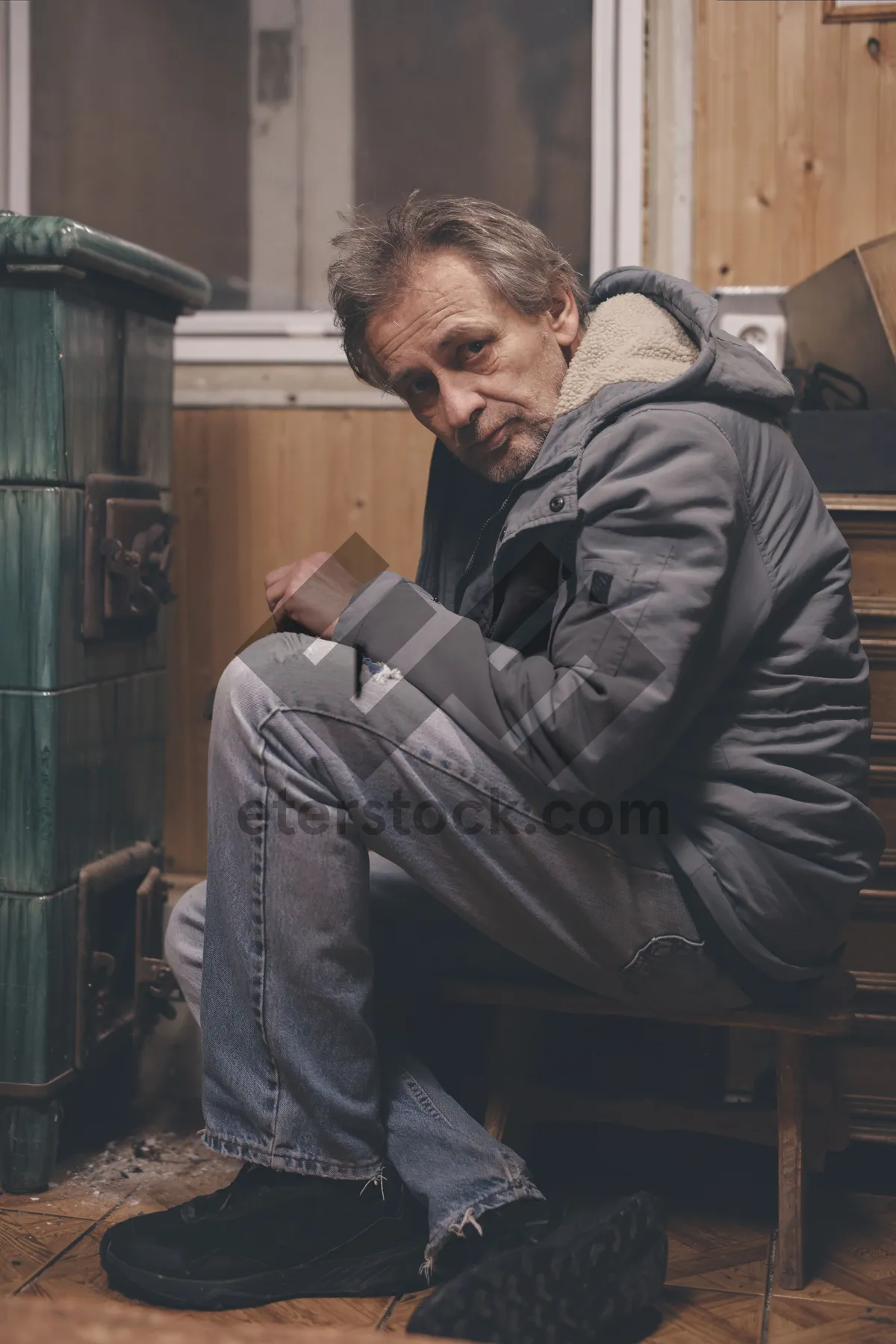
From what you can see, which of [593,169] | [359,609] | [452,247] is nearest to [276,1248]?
[359,609]

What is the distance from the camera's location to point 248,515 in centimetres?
238

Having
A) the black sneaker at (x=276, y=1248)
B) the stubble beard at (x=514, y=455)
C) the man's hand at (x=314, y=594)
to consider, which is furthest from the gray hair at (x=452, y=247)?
the black sneaker at (x=276, y=1248)

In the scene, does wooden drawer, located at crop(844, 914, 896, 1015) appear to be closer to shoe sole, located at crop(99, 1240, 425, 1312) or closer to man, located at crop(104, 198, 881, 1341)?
man, located at crop(104, 198, 881, 1341)

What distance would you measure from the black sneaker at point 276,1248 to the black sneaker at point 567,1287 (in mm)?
129

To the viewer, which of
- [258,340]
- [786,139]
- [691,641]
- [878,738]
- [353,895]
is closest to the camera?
[691,641]

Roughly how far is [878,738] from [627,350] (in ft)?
1.97

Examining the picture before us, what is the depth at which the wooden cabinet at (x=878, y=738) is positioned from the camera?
5.38ft

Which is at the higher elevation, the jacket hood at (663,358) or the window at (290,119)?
the window at (290,119)

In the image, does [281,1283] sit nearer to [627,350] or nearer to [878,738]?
[878,738]

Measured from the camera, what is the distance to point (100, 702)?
1776 millimetres

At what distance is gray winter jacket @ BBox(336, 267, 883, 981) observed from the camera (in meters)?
1.25

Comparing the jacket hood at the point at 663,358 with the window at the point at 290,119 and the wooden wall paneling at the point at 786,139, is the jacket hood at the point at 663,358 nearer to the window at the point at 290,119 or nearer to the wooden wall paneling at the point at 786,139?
the wooden wall paneling at the point at 786,139

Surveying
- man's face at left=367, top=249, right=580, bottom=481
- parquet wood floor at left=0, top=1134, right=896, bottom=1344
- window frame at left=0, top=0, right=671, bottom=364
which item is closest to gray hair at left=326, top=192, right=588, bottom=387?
man's face at left=367, top=249, right=580, bottom=481

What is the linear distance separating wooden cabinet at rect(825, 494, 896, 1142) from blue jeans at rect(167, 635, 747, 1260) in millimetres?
357
